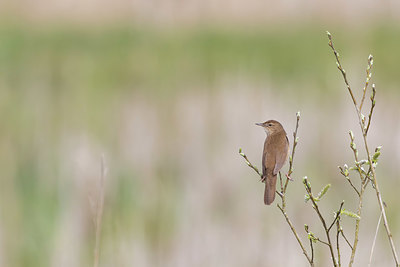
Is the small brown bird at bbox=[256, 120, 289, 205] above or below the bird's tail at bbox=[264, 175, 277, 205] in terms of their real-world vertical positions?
above

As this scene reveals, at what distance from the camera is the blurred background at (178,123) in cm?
409

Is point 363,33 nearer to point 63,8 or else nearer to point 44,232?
point 63,8

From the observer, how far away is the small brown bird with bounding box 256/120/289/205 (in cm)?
183

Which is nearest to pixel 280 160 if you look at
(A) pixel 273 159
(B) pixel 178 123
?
(A) pixel 273 159

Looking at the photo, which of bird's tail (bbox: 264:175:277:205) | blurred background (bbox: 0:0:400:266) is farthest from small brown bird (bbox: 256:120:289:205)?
blurred background (bbox: 0:0:400:266)

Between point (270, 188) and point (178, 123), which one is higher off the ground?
point (178, 123)

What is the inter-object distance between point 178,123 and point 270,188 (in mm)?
3161

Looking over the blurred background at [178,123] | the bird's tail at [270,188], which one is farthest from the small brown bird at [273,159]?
the blurred background at [178,123]

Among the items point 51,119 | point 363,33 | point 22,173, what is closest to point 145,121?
point 51,119

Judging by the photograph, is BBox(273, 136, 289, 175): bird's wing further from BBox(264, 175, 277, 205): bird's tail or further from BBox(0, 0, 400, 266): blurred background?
BBox(0, 0, 400, 266): blurred background

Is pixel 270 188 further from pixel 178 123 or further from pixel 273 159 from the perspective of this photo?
pixel 178 123

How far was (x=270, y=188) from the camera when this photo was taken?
184 centimetres

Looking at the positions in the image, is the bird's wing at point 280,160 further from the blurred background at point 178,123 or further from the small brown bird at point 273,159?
the blurred background at point 178,123

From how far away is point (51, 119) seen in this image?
4938 mm
